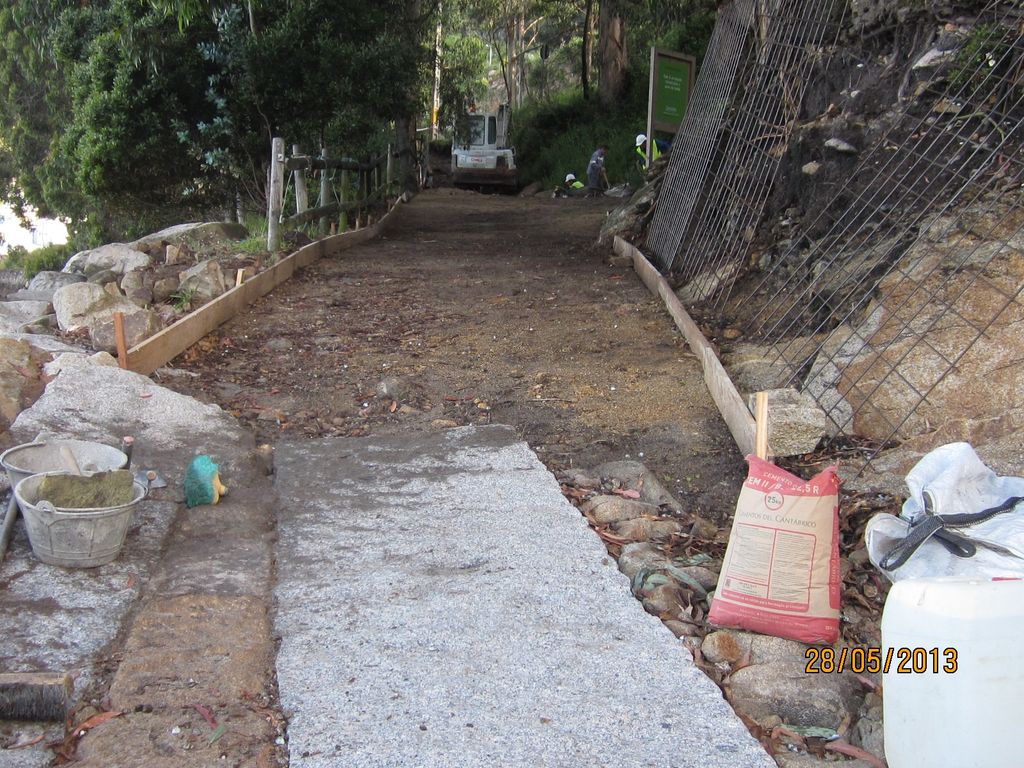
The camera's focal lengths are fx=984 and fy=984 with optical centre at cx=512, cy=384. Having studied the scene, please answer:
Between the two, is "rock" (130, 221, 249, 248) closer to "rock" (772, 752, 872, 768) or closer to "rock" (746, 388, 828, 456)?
"rock" (746, 388, 828, 456)

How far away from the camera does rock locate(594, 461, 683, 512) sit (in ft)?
15.2

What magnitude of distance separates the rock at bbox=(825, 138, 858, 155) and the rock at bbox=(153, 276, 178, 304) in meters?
5.23

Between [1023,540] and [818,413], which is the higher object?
[1023,540]

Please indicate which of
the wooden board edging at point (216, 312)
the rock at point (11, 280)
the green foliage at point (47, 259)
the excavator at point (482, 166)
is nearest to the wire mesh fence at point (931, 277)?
the wooden board edging at point (216, 312)

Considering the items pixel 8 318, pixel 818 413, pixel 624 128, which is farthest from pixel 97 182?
pixel 624 128

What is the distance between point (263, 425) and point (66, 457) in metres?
1.66

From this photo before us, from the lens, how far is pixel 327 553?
387 cm

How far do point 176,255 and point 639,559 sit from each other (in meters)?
6.92

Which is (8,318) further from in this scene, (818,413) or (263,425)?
(818,413)

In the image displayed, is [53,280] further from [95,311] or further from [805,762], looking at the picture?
[805,762]

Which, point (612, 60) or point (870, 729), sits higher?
point (612, 60)

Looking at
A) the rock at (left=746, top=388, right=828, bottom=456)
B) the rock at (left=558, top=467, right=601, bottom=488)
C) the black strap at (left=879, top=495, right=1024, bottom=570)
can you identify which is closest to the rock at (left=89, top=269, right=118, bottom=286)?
the rock at (left=558, top=467, right=601, bottom=488)

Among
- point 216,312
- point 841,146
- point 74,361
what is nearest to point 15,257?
point 216,312

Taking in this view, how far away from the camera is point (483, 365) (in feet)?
22.7
